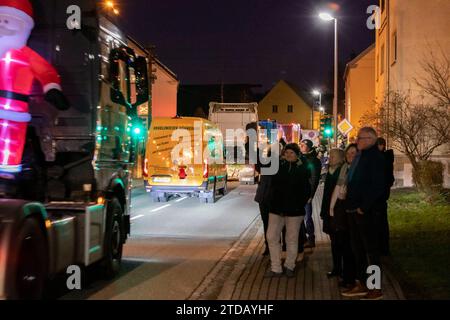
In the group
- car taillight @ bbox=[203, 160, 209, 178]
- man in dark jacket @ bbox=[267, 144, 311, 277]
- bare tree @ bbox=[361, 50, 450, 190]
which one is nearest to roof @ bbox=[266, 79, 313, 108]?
bare tree @ bbox=[361, 50, 450, 190]

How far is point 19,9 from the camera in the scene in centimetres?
659

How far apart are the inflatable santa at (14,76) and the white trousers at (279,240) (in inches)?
135

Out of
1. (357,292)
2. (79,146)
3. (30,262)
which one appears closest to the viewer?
(30,262)

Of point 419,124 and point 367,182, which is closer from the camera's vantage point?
point 367,182

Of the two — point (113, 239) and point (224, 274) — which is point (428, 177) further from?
point (113, 239)

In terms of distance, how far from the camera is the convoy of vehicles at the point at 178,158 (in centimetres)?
1964

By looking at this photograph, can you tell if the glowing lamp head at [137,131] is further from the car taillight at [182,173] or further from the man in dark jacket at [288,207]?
the car taillight at [182,173]

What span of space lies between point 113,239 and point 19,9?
3.23 metres

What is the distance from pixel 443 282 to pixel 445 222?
514cm

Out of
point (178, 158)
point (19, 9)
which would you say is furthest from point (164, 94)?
point (19, 9)

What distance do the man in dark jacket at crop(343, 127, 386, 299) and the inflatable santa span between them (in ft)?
11.9
